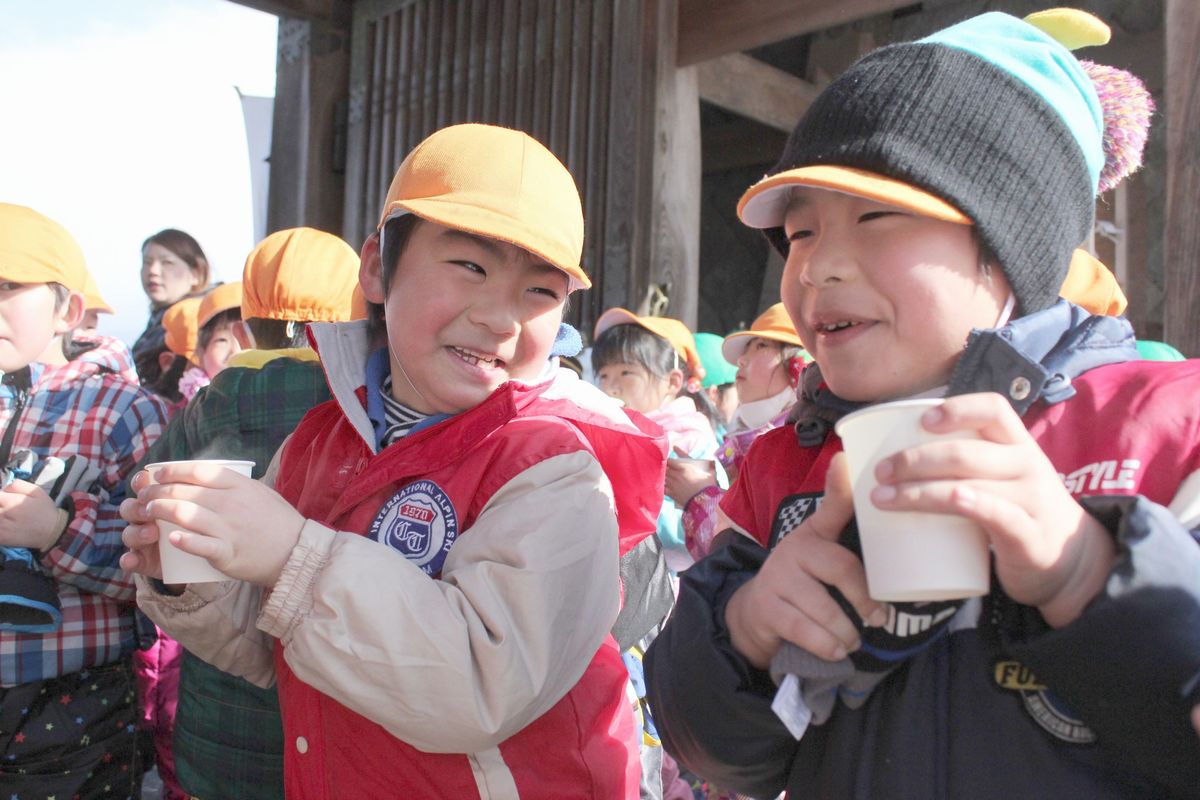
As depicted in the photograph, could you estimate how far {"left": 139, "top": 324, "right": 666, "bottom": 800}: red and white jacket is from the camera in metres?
1.31

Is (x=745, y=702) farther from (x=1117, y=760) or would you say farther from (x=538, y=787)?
(x=538, y=787)

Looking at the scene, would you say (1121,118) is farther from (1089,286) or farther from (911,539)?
(1089,286)

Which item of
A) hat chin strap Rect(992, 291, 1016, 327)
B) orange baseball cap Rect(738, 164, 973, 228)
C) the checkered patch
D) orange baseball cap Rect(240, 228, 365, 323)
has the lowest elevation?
the checkered patch

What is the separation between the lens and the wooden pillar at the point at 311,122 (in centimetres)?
688

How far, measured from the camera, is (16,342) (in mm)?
2729

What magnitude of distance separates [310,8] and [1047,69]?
648cm

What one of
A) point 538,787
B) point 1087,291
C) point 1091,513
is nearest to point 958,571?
point 1091,513

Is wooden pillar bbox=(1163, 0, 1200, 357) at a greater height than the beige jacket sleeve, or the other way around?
wooden pillar bbox=(1163, 0, 1200, 357)

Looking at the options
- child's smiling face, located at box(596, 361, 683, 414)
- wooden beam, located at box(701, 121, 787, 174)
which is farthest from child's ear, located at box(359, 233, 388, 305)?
wooden beam, located at box(701, 121, 787, 174)

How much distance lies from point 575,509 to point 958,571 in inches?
26.4

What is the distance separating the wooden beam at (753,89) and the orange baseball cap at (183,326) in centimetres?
308

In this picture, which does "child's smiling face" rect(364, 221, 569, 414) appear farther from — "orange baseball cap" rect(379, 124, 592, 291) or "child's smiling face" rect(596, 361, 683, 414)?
"child's smiling face" rect(596, 361, 683, 414)

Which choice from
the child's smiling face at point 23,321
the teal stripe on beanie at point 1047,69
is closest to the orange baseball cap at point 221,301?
the child's smiling face at point 23,321

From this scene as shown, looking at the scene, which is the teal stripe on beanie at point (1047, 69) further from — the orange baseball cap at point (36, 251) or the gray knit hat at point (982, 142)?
the orange baseball cap at point (36, 251)
